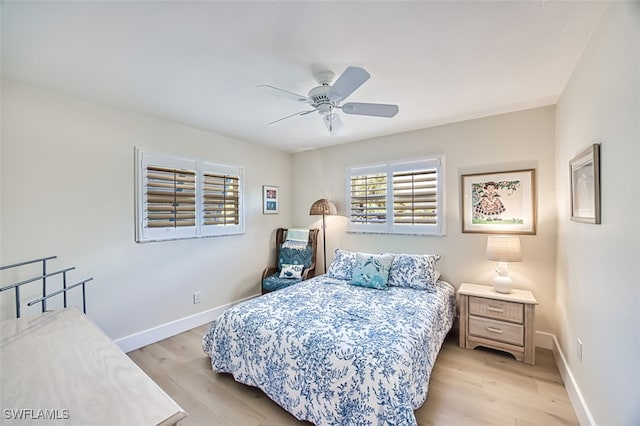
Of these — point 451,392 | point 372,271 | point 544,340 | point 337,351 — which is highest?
point 372,271

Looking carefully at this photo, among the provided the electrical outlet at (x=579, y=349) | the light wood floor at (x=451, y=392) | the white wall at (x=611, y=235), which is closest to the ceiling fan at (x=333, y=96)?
the white wall at (x=611, y=235)

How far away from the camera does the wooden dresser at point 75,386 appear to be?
78 cm

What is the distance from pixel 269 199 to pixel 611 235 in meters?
3.73

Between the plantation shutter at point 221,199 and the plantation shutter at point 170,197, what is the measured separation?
18 cm

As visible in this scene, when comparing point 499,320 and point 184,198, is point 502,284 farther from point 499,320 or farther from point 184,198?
point 184,198

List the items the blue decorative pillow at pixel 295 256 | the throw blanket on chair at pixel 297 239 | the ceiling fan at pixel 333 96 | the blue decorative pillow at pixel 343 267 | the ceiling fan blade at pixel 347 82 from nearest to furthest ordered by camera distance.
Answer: the ceiling fan blade at pixel 347 82 < the ceiling fan at pixel 333 96 < the blue decorative pillow at pixel 343 267 < the blue decorative pillow at pixel 295 256 < the throw blanket on chair at pixel 297 239

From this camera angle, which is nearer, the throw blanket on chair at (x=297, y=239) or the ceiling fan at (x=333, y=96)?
the ceiling fan at (x=333, y=96)

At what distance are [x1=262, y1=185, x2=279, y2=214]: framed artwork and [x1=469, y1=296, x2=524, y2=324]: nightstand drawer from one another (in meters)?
2.98

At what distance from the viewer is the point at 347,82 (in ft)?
5.74

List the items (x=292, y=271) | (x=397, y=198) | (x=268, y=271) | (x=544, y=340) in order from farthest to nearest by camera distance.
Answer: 1. (x=268, y=271)
2. (x=292, y=271)
3. (x=397, y=198)
4. (x=544, y=340)

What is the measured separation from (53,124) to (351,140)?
10.6 feet

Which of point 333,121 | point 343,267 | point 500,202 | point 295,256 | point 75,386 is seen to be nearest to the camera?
point 75,386

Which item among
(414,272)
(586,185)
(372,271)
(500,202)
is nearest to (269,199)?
(372,271)

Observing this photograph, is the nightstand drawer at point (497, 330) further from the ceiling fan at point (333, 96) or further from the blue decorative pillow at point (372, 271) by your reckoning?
the ceiling fan at point (333, 96)
